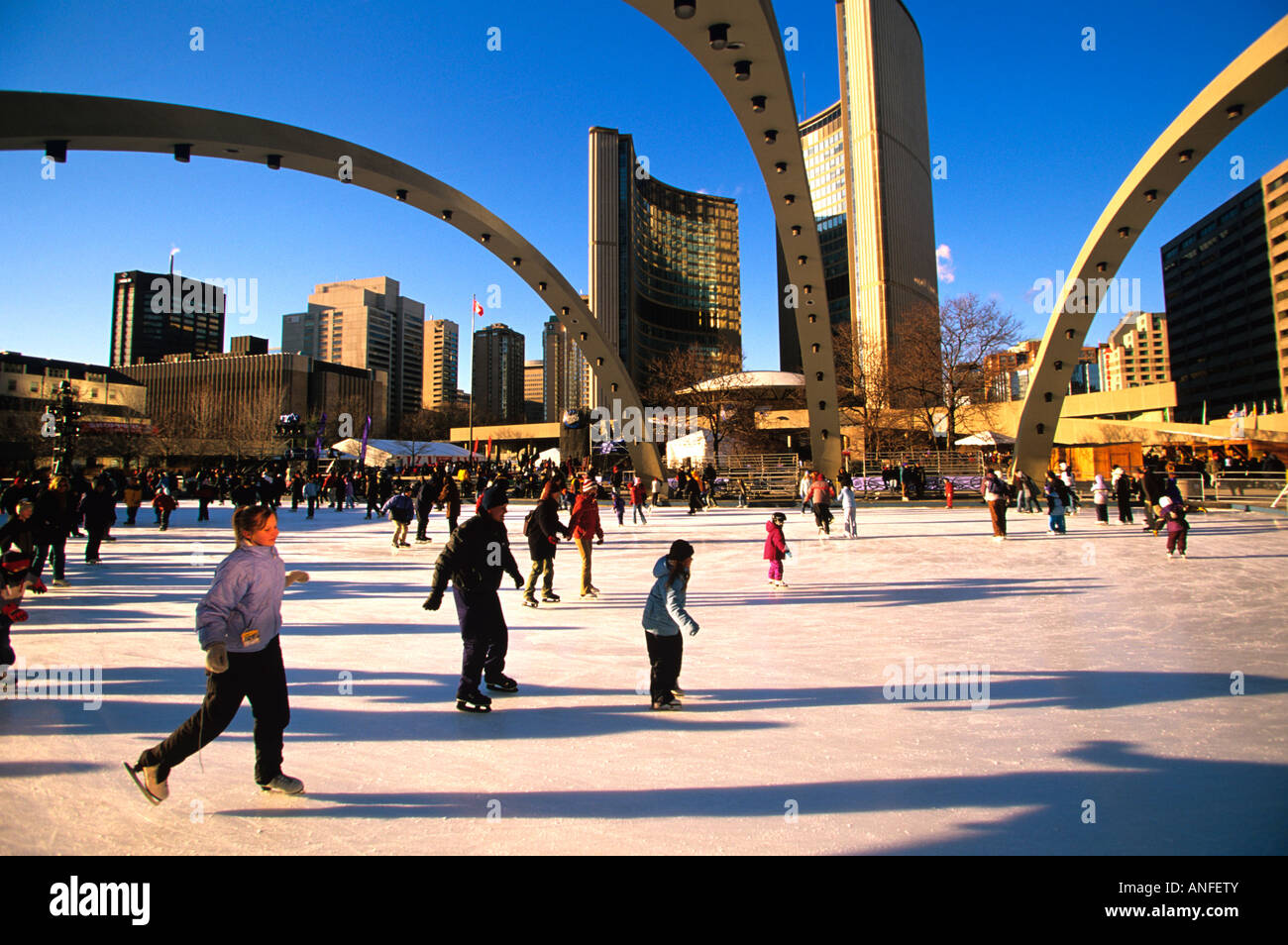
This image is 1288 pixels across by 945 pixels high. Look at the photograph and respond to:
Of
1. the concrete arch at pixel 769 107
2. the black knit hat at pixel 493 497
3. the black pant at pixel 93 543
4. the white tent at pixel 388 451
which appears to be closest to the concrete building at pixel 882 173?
the white tent at pixel 388 451

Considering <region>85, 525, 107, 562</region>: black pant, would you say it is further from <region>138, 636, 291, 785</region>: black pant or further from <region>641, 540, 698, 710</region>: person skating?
<region>641, 540, 698, 710</region>: person skating

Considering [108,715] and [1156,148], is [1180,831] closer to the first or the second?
[108,715]

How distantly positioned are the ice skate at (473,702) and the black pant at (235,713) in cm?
126

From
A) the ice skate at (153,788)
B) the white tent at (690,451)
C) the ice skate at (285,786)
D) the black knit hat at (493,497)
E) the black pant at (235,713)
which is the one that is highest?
the white tent at (690,451)

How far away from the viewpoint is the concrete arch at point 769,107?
7.50 m

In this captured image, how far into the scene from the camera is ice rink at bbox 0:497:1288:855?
2793 mm

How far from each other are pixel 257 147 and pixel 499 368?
169m

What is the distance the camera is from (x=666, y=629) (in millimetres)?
4391

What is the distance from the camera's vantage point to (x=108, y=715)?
4203mm

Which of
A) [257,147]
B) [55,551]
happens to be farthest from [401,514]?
[257,147]

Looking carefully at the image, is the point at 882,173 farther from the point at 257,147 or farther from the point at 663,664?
the point at 663,664

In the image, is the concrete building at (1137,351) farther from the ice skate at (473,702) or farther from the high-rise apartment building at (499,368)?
the ice skate at (473,702)
